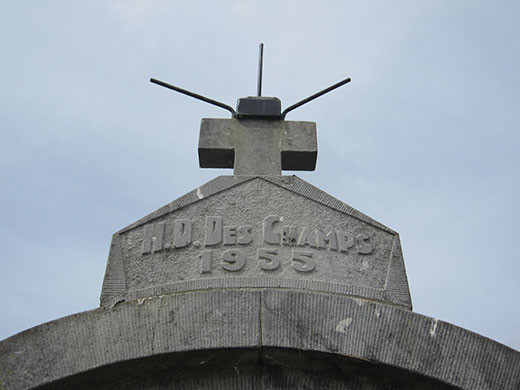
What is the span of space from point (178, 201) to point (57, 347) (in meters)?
1.14

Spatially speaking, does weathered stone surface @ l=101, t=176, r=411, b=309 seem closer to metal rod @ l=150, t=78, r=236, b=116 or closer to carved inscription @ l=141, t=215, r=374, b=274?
carved inscription @ l=141, t=215, r=374, b=274

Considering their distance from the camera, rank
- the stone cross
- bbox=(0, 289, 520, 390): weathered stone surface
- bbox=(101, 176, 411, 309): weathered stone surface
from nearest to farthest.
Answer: bbox=(0, 289, 520, 390): weathered stone surface
bbox=(101, 176, 411, 309): weathered stone surface
the stone cross

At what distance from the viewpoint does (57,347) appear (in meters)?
3.18

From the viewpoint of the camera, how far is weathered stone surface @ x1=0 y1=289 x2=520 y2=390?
3.16 metres

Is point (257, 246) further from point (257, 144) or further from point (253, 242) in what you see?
point (257, 144)

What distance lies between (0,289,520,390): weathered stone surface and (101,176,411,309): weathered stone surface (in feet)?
0.85

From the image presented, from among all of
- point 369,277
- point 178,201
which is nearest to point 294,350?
point 369,277

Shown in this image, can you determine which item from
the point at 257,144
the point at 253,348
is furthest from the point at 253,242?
the point at 257,144

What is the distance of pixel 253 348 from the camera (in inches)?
126

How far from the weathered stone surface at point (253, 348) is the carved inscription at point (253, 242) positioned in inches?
13.2

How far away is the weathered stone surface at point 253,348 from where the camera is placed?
3158mm

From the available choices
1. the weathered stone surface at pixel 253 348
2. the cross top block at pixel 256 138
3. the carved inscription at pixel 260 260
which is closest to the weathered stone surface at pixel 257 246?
the carved inscription at pixel 260 260

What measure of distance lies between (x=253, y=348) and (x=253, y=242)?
0.71 m

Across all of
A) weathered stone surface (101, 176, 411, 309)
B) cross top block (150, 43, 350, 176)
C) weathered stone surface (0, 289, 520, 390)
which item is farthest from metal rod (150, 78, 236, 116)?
weathered stone surface (0, 289, 520, 390)
